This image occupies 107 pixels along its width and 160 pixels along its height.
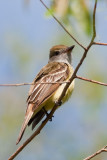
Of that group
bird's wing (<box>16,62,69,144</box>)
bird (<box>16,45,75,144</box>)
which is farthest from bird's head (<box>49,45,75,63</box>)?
bird's wing (<box>16,62,69,144</box>)

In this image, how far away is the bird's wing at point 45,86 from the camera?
19.1ft

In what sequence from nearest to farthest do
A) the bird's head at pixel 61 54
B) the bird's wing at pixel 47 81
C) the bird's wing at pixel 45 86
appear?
the bird's wing at pixel 45 86 < the bird's wing at pixel 47 81 < the bird's head at pixel 61 54

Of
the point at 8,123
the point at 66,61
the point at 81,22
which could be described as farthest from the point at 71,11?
the point at 8,123

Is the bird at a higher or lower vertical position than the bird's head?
higher

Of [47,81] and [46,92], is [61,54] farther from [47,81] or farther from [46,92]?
[46,92]

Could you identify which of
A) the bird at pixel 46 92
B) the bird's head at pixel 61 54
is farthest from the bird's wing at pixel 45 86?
the bird's head at pixel 61 54

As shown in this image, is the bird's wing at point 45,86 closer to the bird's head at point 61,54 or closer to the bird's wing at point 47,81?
the bird's wing at point 47,81

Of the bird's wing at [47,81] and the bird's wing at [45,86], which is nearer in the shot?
the bird's wing at [45,86]

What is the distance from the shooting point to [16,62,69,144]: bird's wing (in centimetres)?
583

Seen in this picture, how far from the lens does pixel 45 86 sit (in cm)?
647

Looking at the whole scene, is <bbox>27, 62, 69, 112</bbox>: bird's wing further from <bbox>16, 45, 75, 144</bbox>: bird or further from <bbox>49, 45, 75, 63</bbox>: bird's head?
<bbox>49, 45, 75, 63</bbox>: bird's head

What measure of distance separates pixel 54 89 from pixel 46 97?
7.8 inches

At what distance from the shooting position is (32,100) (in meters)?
6.09

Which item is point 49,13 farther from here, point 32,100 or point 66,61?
point 66,61
